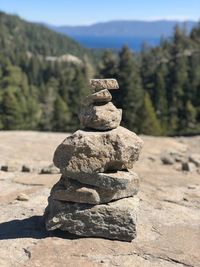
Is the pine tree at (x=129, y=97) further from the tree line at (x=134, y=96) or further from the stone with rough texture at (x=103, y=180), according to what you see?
the stone with rough texture at (x=103, y=180)

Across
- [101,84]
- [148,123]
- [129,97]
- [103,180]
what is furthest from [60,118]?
[103,180]

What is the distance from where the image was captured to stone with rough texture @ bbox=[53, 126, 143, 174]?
8.60 metres

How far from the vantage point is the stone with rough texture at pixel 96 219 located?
28.5ft

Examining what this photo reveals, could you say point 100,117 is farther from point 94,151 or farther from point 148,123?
point 148,123

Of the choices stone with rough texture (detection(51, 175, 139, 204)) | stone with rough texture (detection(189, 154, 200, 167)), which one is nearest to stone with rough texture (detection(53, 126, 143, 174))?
stone with rough texture (detection(51, 175, 139, 204))

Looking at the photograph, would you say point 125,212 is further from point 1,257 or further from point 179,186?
point 179,186

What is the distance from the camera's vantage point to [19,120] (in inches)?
2176

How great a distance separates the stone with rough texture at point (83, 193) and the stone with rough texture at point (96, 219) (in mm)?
111

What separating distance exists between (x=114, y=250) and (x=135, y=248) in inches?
16.7

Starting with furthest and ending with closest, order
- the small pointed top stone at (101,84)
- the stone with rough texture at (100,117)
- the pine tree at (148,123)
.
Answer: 1. the pine tree at (148,123)
2. the small pointed top stone at (101,84)
3. the stone with rough texture at (100,117)

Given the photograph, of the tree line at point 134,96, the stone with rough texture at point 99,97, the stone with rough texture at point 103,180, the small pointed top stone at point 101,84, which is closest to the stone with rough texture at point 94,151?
the stone with rough texture at point 103,180

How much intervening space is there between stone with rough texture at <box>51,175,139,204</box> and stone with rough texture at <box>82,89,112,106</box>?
1553 millimetres

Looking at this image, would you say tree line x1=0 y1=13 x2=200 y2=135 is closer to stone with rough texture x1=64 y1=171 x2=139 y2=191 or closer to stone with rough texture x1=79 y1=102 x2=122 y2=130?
stone with rough texture x1=79 y1=102 x2=122 y2=130

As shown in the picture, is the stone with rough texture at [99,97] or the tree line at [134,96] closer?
the stone with rough texture at [99,97]
